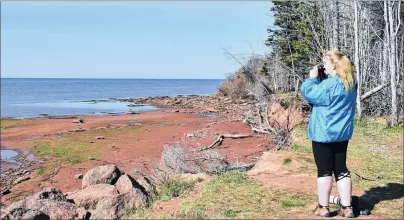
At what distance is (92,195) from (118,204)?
2.02 metres

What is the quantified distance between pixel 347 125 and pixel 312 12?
16.6 metres

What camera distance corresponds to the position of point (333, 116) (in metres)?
4.69

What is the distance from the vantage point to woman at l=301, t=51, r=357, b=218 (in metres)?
4.66

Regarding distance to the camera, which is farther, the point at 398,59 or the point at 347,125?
the point at 398,59

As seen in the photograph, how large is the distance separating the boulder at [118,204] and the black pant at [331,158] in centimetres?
300

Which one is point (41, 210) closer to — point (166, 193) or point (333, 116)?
point (166, 193)

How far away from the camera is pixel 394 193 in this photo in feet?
20.2

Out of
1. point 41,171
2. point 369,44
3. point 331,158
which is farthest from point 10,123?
point 331,158

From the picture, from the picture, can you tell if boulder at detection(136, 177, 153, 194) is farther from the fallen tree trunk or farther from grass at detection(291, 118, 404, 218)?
the fallen tree trunk

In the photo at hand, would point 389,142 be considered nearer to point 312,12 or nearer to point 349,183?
point 349,183

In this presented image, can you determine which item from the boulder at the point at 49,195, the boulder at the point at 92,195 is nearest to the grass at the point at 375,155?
the boulder at the point at 92,195

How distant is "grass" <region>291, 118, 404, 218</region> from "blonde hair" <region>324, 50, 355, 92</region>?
1.72 m

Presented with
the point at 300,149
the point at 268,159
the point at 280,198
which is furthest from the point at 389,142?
the point at 280,198

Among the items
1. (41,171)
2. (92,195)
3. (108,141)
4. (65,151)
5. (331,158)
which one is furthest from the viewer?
(108,141)
